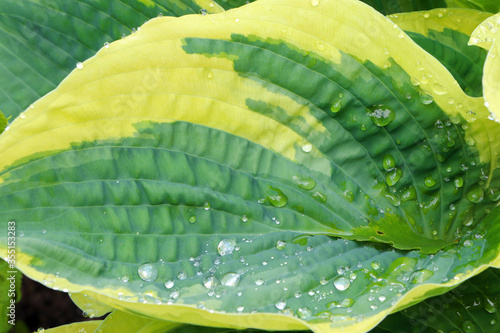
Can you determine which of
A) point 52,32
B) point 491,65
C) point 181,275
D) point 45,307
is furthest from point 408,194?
point 45,307

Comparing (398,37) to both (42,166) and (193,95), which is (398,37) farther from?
(42,166)

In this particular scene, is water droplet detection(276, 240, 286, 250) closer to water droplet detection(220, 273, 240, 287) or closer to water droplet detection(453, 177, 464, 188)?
water droplet detection(220, 273, 240, 287)

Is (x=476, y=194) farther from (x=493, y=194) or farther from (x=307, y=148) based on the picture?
(x=307, y=148)

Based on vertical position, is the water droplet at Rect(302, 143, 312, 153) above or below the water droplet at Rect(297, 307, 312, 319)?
above

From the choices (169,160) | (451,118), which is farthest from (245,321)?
(451,118)

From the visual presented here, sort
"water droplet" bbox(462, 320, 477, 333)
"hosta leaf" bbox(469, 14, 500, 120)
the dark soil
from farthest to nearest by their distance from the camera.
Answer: the dark soil < "water droplet" bbox(462, 320, 477, 333) < "hosta leaf" bbox(469, 14, 500, 120)

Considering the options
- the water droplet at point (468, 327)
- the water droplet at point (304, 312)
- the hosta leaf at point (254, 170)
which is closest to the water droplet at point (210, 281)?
the hosta leaf at point (254, 170)

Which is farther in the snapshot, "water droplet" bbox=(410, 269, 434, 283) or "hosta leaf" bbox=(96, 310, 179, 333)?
"hosta leaf" bbox=(96, 310, 179, 333)

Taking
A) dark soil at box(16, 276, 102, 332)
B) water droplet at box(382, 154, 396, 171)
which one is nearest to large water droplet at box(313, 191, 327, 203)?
water droplet at box(382, 154, 396, 171)
